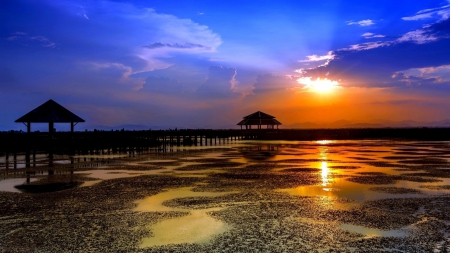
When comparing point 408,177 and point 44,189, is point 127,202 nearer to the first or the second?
point 44,189

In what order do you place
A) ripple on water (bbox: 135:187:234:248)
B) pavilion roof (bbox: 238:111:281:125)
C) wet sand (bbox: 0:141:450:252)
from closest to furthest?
wet sand (bbox: 0:141:450:252), ripple on water (bbox: 135:187:234:248), pavilion roof (bbox: 238:111:281:125)

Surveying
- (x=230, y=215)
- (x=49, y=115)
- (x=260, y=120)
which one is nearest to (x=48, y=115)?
(x=49, y=115)

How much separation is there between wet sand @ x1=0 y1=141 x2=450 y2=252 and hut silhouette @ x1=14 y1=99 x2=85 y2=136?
74.0 feet

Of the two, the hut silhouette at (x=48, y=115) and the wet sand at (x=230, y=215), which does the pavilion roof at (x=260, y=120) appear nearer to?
the hut silhouette at (x=48, y=115)

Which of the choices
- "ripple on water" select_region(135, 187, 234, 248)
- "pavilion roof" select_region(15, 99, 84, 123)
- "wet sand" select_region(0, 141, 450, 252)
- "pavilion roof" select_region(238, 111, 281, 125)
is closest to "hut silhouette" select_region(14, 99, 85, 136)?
"pavilion roof" select_region(15, 99, 84, 123)

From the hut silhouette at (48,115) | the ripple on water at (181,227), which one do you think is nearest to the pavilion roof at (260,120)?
the hut silhouette at (48,115)

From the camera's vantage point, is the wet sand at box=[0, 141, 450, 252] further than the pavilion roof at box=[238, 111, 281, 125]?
No

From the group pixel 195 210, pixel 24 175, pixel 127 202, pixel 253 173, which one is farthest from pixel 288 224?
pixel 24 175

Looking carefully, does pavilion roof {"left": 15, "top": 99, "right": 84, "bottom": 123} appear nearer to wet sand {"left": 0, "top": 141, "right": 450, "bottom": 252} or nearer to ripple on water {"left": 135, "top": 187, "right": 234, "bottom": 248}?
wet sand {"left": 0, "top": 141, "right": 450, "bottom": 252}

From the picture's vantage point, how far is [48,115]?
3588 cm

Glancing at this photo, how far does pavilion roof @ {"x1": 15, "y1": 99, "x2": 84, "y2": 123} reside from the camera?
35.7 m

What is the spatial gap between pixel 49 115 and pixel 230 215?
32.9m

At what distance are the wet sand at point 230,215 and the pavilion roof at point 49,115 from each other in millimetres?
22535

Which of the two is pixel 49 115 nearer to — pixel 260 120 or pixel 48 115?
pixel 48 115
